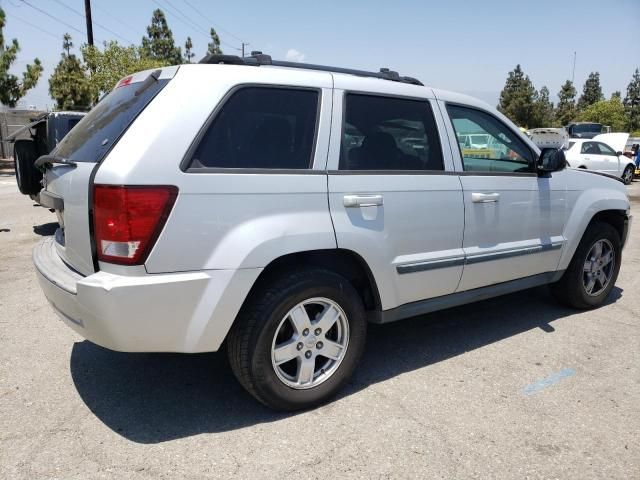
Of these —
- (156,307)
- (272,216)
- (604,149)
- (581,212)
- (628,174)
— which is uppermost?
(604,149)

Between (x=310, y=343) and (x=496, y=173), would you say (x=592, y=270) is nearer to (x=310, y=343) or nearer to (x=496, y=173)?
(x=496, y=173)

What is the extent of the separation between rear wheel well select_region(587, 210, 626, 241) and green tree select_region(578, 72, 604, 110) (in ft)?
273

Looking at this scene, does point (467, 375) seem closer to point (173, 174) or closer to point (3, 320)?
point (173, 174)

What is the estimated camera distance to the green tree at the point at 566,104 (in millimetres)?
68875

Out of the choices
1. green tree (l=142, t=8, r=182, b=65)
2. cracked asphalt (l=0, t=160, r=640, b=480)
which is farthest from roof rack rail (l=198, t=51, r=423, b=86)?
green tree (l=142, t=8, r=182, b=65)

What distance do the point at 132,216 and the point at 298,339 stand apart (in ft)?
3.71

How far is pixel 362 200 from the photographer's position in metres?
3.00

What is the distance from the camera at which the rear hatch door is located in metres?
2.59

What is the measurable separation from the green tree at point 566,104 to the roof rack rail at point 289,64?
73143 mm

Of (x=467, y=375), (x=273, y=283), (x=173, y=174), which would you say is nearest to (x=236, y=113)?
(x=173, y=174)

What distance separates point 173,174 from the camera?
2.47m

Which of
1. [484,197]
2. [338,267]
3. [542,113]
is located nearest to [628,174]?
[484,197]

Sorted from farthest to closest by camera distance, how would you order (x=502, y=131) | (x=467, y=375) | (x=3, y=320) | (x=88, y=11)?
(x=88, y=11)
(x=3, y=320)
(x=502, y=131)
(x=467, y=375)

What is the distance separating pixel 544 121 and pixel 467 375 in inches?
2657
